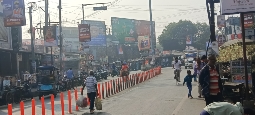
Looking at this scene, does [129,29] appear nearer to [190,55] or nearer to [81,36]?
[190,55]

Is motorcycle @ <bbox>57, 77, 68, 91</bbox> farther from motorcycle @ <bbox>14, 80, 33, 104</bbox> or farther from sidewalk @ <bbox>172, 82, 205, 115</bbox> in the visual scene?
sidewalk @ <bbox>172, 82, 205, 115</bbox>

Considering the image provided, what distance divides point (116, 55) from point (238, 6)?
72220mm

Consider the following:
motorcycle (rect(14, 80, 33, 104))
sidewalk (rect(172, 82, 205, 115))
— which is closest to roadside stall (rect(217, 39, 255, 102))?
sidewalk (rect(172, 82, 205, 115))

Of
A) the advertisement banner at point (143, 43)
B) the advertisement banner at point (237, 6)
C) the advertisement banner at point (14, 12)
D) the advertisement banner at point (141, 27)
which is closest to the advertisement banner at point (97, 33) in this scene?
the advertisement banner at point (141, 27)

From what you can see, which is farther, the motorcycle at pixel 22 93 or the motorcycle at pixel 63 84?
the motorcycle at pixel 63 84

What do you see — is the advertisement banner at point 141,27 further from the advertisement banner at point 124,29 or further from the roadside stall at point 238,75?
the roadside stall at point 238,75

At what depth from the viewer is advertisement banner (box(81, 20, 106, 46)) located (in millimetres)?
75562

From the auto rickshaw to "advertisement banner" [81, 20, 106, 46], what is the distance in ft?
164

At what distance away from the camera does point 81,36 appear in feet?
149

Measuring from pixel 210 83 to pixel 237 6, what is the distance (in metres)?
2.90

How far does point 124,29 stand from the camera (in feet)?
271

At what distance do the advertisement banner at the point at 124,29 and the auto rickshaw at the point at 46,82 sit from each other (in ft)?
181

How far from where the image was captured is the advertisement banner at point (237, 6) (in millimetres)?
11109

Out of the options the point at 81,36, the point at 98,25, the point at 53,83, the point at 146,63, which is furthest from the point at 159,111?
the point at 98,25
